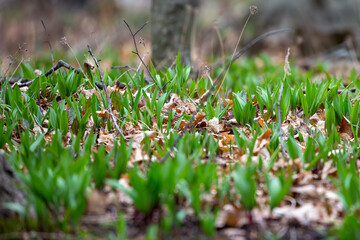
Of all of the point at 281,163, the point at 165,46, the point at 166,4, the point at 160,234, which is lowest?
the point at 160,234

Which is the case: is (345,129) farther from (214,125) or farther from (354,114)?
(214,125)

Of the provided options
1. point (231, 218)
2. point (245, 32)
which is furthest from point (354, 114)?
point (245, 32)

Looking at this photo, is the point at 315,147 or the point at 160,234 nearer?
the point at 160,234

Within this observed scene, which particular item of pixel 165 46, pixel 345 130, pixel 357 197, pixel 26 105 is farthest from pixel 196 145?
pixel 165 46

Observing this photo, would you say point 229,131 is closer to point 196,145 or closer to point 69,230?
point 196,145

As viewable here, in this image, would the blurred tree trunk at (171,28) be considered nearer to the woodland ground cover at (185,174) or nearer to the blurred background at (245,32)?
the blurred background at (245,32)

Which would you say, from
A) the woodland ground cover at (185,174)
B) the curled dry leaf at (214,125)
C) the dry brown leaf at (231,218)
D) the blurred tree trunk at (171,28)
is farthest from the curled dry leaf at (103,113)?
the blurred tree trunk at (171,28)
